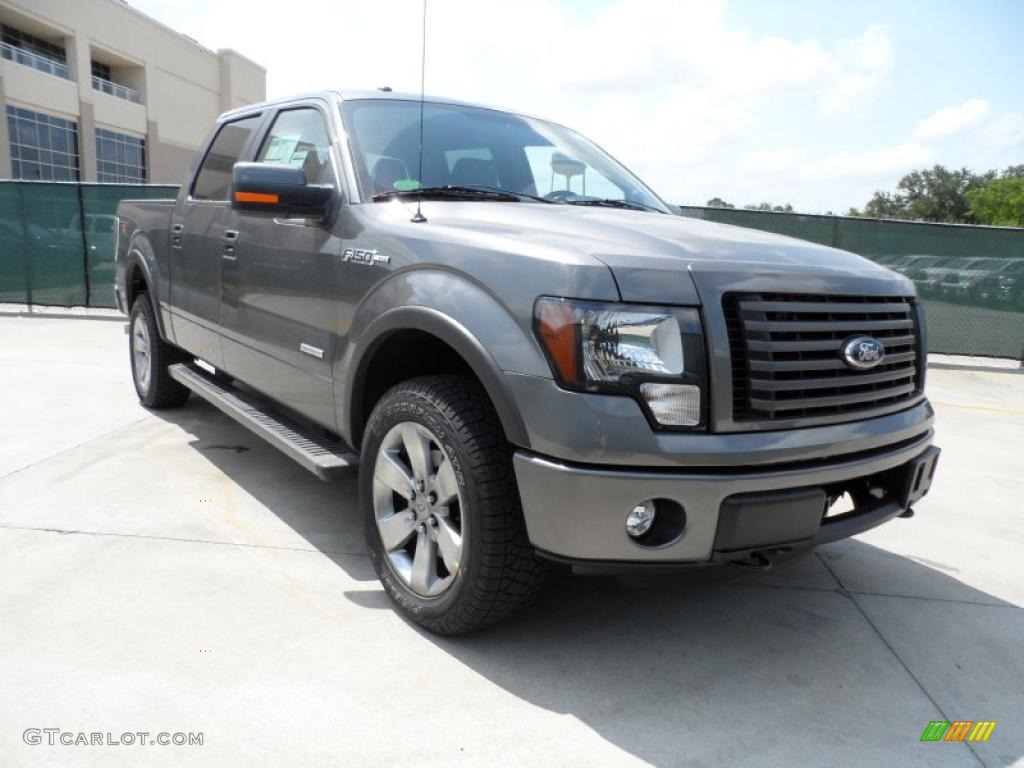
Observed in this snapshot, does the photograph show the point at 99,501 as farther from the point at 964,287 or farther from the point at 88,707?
the point at 964,287

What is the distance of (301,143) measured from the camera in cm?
378

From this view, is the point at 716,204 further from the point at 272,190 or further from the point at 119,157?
the point at 119,157

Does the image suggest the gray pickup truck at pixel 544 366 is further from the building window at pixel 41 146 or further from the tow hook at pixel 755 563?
the building window at pixel 41 146

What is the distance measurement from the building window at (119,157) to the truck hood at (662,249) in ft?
148

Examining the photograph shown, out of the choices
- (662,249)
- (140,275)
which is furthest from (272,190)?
(140,275)

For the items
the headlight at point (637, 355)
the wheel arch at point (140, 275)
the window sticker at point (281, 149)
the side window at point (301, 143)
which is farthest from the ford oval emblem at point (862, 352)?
the wheel arch at point (140, 275)

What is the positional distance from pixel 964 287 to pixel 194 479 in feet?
31.6

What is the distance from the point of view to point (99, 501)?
12.7ft

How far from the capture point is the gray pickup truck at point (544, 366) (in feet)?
7.32

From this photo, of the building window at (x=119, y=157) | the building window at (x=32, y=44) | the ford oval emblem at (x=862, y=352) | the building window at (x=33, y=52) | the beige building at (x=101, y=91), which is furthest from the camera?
the building window at (x=119, y=157)

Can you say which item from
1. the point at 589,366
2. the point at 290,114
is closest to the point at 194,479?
the point at 290,114

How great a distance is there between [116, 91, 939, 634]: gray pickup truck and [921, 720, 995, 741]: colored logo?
2.01ft

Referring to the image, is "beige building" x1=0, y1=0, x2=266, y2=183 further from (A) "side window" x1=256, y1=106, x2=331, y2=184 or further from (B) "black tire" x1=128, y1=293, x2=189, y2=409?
(A) "side window" x1=256, y1=106, x2=331, y2=184

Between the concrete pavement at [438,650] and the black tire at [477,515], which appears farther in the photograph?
the black tire at [477,515]
